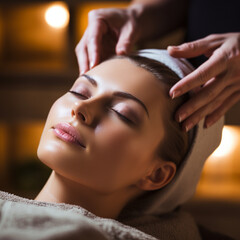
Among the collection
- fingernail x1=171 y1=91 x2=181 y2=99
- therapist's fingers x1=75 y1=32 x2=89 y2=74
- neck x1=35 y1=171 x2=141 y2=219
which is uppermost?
therapist's fingers x1=75 y1=32 x2=89 y2=74

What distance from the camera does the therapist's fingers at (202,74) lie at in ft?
3.23

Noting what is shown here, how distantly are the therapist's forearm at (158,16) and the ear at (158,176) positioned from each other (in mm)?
556

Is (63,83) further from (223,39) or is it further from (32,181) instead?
(223,39)

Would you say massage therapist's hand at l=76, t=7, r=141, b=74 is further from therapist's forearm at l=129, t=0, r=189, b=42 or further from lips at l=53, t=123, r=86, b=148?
lips at l=53, t=123, r=86, b=148

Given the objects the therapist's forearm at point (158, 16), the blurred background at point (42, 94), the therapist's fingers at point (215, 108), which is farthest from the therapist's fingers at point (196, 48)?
the blurred background at point (42, 94)

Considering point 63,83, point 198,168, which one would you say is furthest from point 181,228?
point 63,83

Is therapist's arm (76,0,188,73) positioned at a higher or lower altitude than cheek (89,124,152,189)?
higher

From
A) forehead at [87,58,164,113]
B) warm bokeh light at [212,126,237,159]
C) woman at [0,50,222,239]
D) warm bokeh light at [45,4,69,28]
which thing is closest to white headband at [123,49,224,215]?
woman at [0,50,222,239]

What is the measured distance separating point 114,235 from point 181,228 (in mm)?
368

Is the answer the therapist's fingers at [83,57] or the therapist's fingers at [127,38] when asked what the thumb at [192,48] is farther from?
the therapist's fingers at [83,57]

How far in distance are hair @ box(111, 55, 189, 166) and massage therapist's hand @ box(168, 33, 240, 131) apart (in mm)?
28

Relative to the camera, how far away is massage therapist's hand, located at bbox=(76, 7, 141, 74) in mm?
1214

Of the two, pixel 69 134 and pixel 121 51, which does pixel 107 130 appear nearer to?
pixel 69 134

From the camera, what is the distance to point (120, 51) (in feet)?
3.86
